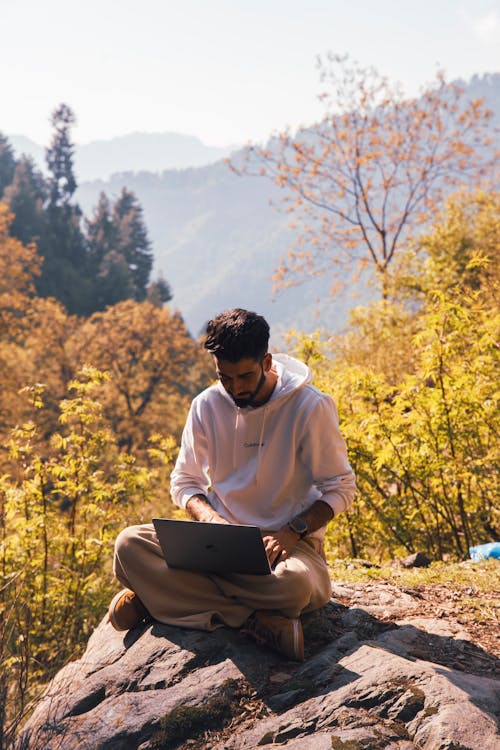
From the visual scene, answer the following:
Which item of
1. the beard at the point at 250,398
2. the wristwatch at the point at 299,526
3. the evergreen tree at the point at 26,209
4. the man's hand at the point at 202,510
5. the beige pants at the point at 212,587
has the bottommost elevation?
the beige pants at the point at 212,587

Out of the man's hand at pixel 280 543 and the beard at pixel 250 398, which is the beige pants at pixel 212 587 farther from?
the beard at pixel 250 398

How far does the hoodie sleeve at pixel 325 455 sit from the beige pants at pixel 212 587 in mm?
326

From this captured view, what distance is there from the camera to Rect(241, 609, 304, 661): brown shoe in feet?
11.8

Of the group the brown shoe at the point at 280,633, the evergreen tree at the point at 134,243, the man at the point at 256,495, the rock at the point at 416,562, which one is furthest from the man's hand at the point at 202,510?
the evergreen tree at the point at 134,243

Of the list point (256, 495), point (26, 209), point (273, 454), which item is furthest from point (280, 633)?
point (26, 209)

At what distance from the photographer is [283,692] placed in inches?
132

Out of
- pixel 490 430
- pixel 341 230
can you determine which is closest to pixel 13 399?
pixel 341 230

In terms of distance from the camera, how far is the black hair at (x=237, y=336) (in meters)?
3.55

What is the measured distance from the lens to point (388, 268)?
19.0m

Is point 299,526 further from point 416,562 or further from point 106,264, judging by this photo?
point 106,264

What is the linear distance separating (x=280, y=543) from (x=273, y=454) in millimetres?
473

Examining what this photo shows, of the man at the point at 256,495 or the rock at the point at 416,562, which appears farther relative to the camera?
the rock at the point at 416,562

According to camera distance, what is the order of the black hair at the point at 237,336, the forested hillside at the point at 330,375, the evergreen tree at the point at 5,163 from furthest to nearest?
the evergreen tree at the point at 5,163 → the forested hillside at the point at 330,375 → the black hair at the point at 237,336

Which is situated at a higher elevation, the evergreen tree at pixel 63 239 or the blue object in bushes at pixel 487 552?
the evergreen tree at pixel 63 239
